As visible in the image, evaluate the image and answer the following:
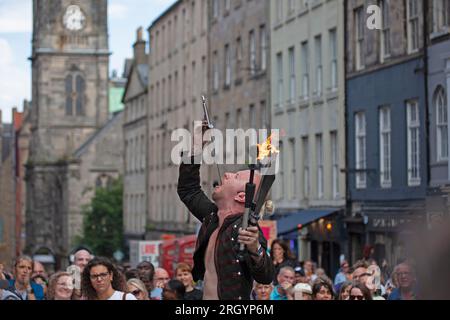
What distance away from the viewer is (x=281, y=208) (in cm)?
4459

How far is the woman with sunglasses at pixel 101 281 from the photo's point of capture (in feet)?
28.5

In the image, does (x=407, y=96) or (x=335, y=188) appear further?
(x=335, y=188)

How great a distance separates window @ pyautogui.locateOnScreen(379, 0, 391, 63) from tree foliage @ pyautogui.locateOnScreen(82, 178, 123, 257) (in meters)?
61.7

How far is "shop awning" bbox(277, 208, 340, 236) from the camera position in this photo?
3912 centimetres

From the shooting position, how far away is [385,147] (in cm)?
3469

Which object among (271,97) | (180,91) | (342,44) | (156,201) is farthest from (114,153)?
(342,44)

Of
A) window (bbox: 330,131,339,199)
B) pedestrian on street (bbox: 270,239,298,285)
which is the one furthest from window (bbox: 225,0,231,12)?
pedestrian on street (bbox: 270,239,298,285)

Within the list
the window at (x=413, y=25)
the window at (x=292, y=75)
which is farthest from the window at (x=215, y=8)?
the window at (x=413, y=25)

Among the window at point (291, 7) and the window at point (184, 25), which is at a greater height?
the window at point (184, 25)

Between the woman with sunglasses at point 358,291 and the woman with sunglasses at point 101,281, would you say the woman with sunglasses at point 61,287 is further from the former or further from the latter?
the woman with sunglasses at point 358,291

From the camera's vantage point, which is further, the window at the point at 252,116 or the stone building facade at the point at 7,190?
the stone building facade at the point at 7,190

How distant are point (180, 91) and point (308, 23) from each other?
66.9ft

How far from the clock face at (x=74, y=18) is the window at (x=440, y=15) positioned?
101 meters

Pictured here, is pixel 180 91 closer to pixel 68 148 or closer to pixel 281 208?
pixel 281 208
